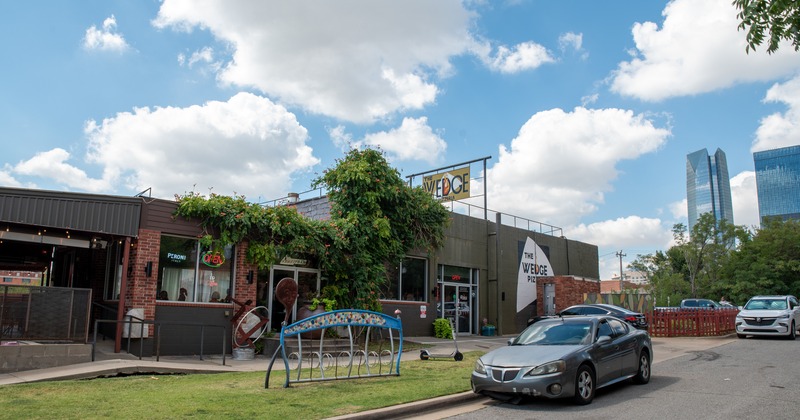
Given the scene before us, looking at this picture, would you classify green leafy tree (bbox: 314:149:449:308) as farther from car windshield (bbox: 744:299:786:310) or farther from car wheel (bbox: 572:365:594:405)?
car windshield (bbox: 744:299:786:310)

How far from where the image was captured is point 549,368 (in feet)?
29.5

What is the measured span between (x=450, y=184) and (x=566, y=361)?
61.4 feet

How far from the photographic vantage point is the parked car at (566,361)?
8.98m

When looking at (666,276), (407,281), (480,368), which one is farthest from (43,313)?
(666,276)

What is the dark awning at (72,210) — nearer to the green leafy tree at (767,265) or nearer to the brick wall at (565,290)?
→ the brick wall at (565,290)

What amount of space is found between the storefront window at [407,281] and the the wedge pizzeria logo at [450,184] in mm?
4683

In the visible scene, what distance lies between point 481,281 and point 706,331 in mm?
9201

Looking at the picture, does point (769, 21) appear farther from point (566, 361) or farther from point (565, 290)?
point (565, 290)

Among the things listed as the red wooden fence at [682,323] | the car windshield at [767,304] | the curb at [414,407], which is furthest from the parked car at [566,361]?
the car windshield at [767,304]

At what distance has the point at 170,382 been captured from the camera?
A: 10656mm

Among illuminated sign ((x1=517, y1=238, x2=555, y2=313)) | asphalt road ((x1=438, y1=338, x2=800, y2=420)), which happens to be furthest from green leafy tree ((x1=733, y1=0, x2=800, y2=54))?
illuminated sign ((x1=517, y1=238, x2=555, y2=313))

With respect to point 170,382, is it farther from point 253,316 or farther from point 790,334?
point 790,334

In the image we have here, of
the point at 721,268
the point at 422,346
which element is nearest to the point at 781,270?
the point at 721,268

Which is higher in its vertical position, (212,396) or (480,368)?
(480,368)
